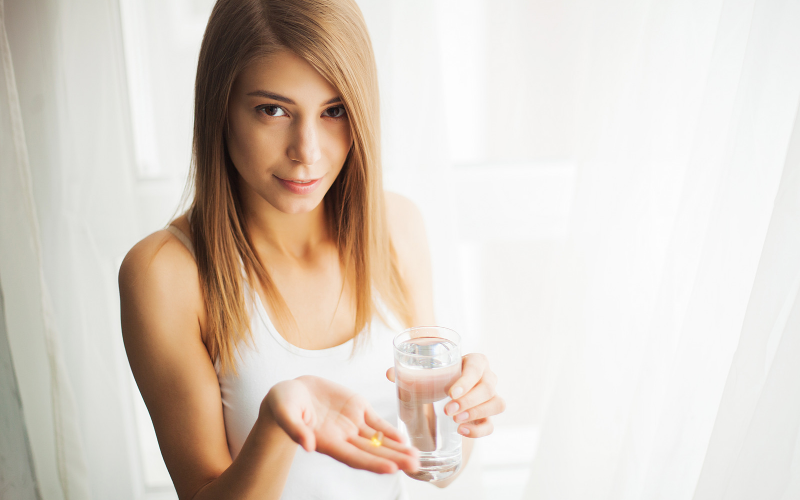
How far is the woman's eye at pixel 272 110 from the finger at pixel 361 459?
1.77 feet

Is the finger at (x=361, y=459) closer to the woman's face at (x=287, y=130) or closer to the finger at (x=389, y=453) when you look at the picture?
the finger at (x=389, y=453)

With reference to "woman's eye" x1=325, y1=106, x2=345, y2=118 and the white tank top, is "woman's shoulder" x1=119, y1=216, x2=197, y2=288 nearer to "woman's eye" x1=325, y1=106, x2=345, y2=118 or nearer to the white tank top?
the white tank top

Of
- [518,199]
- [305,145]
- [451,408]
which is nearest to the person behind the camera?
[451,408]

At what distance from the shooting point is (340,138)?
0.92m

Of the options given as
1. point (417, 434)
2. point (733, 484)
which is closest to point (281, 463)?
point (417, 434)

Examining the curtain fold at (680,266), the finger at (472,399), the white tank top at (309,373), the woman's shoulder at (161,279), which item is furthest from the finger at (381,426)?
the curtain fold at (680,266)

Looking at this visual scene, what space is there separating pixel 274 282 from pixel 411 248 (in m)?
0.34

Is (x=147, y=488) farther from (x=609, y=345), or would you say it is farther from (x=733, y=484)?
(x=733, y=484)

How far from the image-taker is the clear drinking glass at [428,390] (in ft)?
2.34

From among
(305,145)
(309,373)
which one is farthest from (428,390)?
(305,145)

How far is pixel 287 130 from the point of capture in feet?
2.84

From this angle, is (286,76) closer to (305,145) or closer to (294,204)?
(305,145)

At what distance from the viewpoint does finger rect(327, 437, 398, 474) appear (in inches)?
24.3

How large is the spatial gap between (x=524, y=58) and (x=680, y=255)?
0.58m
